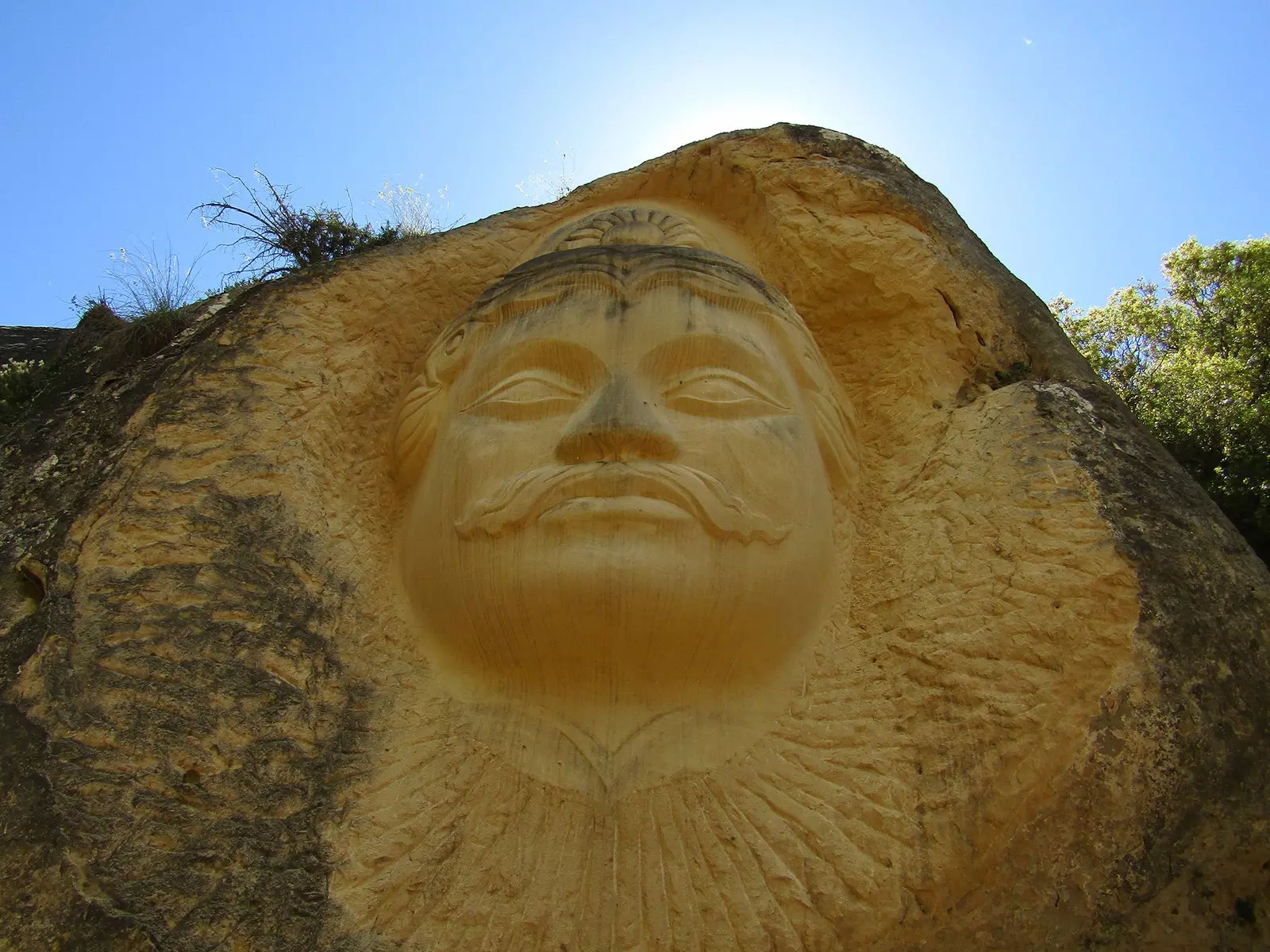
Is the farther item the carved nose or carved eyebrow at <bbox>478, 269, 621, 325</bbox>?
carved eyebrow at <bbox>478, 269, 621, 325</bbox>

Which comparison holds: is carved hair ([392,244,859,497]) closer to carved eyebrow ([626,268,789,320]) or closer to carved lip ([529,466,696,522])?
carved eyebrow ([626,268,789,320])

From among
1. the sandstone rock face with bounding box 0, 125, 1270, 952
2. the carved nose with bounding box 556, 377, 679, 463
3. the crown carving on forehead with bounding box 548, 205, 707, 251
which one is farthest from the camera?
the crown carving on forehead with bounding box 548, 205, 707, 251

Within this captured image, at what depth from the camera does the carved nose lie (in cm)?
280

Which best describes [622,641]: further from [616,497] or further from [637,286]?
[637,286]

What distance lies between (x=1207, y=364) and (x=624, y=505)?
6.46 metres

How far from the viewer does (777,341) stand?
3439 millimetres

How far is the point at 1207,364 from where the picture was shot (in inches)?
289

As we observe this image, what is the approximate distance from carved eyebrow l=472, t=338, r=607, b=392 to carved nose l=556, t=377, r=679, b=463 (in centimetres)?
27

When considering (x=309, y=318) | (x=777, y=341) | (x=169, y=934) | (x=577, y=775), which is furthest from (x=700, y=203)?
(x=169, y=934)

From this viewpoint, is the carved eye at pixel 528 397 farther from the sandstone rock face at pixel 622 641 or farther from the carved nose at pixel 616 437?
the carved nose at pixel 616 437

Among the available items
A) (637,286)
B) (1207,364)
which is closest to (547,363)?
(637,286)

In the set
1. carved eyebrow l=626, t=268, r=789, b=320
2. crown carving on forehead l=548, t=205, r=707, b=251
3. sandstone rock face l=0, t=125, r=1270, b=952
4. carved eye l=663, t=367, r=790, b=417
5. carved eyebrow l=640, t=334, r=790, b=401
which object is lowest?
sandstone rock face l=0, t=125, r=1270, b=952

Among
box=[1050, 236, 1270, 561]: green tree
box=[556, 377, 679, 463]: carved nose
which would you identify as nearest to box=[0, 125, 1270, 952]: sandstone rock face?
box=[556, 377, 679, 463]: carved nose

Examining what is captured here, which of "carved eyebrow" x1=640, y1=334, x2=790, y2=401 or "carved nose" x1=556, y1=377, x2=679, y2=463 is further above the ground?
"carved eyebrow" x1=640, y1=334, x2=790, y2=401
